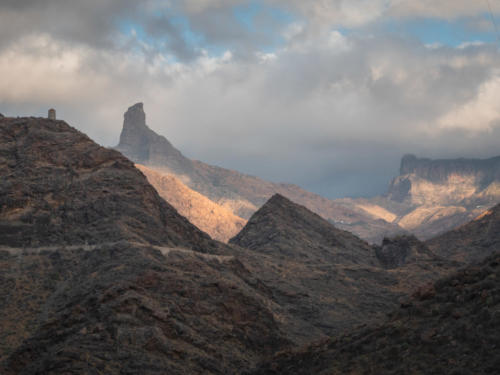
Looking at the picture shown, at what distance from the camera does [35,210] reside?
53094 mm

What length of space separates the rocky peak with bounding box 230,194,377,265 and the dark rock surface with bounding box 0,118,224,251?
26107 mm

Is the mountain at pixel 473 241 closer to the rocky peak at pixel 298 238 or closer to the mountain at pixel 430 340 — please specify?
the rocky peak at pixel 298 238

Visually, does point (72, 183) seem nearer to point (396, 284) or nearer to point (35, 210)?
point (35, 210)

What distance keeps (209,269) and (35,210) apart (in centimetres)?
1613

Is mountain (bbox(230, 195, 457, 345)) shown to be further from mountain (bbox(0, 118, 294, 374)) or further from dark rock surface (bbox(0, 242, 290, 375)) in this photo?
dark rock surface (bbox(0, 242, 290, 375))

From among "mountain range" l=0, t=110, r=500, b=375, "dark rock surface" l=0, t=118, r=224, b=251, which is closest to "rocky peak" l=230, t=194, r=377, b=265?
"mountain range" l=0, t=110, r=500, b=375

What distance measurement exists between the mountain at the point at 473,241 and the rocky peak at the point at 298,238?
16.7 m

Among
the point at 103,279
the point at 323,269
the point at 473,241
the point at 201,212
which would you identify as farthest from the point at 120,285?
the point at 201,212

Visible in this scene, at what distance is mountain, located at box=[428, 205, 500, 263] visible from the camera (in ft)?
342

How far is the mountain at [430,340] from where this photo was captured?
2670cm

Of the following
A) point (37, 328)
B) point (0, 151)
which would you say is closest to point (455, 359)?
point (37, 328)

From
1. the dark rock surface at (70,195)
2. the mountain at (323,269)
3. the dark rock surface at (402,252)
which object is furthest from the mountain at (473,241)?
the dark rock surface at (70,195)

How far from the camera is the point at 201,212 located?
620 feet

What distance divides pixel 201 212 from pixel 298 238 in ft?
323
